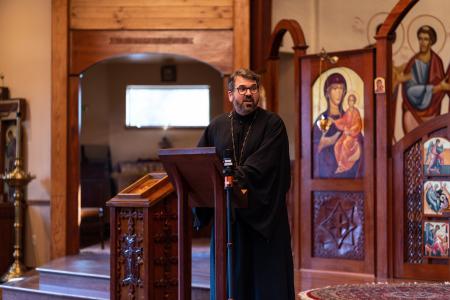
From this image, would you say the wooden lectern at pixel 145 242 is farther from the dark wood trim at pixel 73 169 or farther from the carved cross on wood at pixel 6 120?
the carved cross on wood at pixel 6 120

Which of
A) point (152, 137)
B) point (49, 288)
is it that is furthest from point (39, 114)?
point (152, 137)

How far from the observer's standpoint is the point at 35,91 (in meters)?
9.01

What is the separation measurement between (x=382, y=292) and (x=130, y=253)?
192cm

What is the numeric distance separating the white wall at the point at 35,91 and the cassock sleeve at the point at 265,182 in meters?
5.47

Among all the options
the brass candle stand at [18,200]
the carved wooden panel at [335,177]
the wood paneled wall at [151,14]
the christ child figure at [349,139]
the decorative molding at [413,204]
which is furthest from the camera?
the brass candle stand at [18,200]

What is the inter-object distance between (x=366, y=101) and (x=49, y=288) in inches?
132

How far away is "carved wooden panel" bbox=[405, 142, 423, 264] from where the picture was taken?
652 centimetres

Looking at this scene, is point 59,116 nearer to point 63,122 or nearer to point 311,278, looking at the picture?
point 63,122

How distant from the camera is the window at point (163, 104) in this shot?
12.6m

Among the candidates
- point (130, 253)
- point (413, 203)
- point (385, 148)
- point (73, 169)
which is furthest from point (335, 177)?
point (73, 169)

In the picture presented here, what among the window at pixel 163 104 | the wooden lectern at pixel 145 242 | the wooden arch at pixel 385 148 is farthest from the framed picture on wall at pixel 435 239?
the window at pixel 163 104

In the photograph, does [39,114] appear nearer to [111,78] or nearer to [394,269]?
[111,78]

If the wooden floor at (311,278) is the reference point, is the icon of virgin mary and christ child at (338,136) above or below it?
above

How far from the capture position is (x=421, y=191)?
6.50 metres
